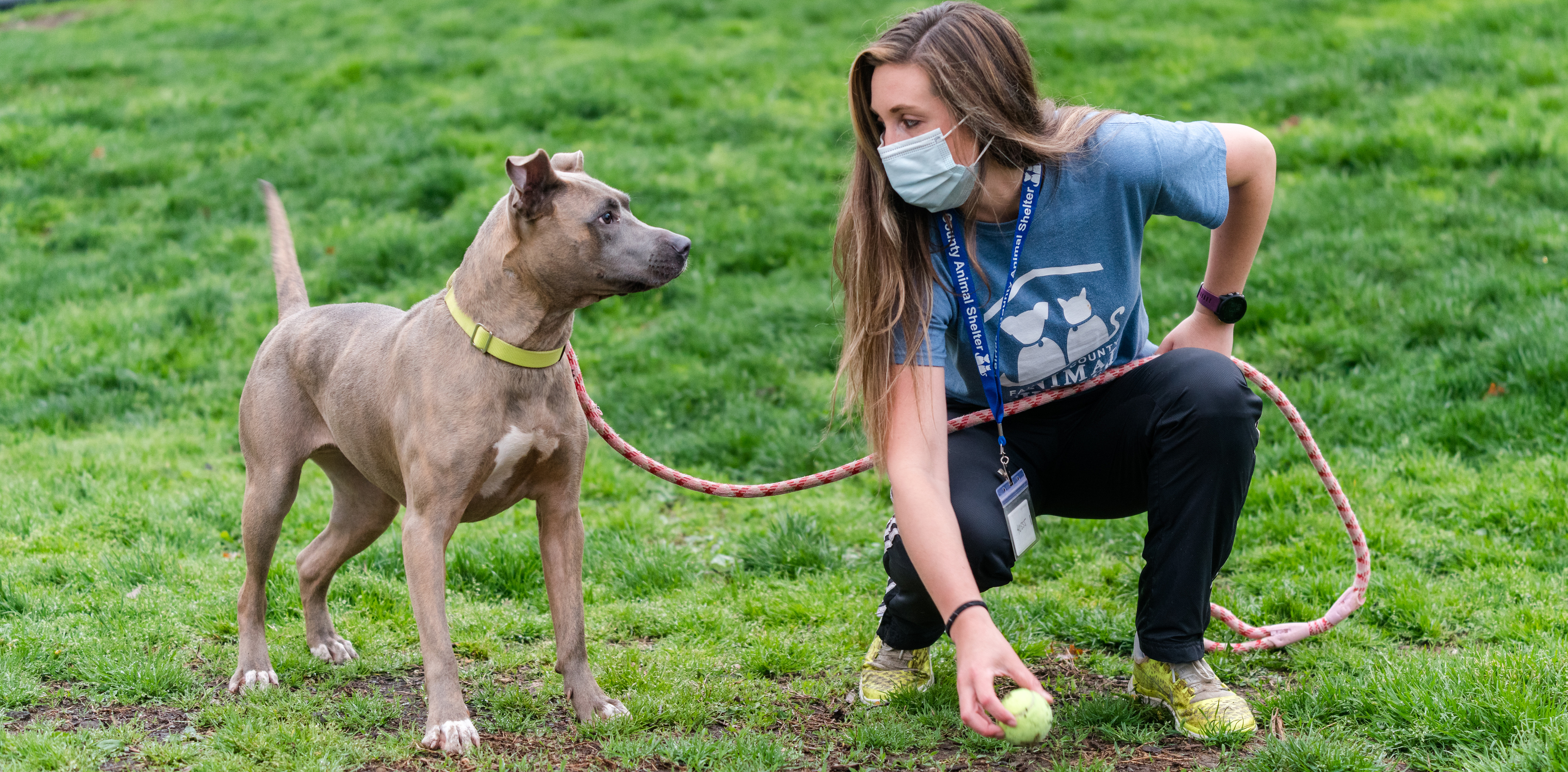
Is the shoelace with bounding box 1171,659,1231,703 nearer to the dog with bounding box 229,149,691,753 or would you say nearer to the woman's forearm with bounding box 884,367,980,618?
the woman's forearm with bounding box 884,367,980,618

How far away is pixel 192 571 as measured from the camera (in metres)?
4.76

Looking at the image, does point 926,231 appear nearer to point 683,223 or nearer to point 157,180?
point 683,223

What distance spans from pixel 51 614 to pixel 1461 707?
4.49 m

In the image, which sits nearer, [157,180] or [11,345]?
[11,345]

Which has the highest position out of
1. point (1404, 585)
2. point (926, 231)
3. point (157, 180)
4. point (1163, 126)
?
point (1163, 126)

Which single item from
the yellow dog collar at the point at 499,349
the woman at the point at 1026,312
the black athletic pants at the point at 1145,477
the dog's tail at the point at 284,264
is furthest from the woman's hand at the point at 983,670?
the dog's tail at the point at 284,264

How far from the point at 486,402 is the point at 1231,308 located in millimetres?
2210

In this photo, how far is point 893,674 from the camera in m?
3.71

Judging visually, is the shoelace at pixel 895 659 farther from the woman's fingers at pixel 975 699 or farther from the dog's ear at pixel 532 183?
the dog's ear at pixel 532 183

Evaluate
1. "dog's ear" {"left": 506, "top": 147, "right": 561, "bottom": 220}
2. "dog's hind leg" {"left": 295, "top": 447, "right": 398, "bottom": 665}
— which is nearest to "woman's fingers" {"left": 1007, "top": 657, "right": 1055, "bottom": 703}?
"dog's ear" {"left": 506, "top": 147, "right": 561, "bottom": 220}

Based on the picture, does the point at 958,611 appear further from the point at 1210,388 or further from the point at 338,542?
the point at 338,542

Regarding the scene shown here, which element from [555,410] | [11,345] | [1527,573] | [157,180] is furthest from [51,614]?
[157,180]

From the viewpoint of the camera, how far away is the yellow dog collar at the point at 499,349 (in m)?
3.35

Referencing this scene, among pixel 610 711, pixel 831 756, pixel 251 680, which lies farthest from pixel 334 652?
pixel 831 756
